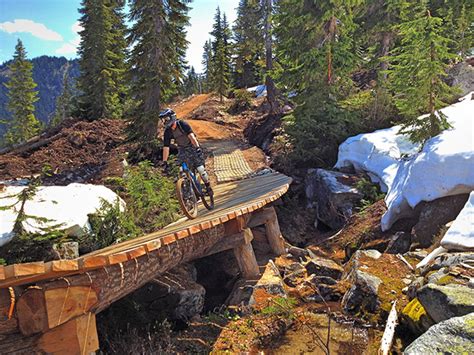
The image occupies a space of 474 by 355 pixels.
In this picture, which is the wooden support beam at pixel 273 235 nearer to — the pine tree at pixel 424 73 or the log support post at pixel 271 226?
the log support post at pixel 271 226

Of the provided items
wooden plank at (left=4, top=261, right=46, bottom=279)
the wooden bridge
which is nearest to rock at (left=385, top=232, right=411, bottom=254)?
the wooden bridge

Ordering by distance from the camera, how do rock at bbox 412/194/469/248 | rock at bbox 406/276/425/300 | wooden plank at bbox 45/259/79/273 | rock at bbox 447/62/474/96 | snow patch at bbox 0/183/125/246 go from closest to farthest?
wooden plank at bbox 45/259/79/273, rock at bbox 406/276/425/300, snow patch at bbox 0/183/125/246, rock at bbox 412/194/469/248, rock at bbox 447/62/474/96

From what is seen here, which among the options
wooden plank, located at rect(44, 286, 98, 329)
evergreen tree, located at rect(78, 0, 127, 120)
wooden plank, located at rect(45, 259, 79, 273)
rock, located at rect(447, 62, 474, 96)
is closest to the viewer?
wooden plank, located at rect(45, 259, 79, 273)

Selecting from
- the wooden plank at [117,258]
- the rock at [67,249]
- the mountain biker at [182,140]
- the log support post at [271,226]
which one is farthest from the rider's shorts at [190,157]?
the wooden plank at [117,258]

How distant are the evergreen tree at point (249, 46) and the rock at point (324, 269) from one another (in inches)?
825

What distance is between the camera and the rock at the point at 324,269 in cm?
855

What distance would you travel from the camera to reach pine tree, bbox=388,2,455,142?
10008 millimetres

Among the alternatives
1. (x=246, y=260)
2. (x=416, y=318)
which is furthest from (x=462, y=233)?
(x=246, y=260)

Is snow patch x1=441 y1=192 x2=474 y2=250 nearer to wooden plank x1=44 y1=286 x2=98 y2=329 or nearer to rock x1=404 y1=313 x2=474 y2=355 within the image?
rock x1=404 y1=313 x2=474 y2=355

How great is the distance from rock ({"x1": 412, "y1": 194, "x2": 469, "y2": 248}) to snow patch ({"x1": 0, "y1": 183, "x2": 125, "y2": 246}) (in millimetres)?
8135

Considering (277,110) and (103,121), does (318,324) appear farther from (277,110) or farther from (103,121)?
(103,121)

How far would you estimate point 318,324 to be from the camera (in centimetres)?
659

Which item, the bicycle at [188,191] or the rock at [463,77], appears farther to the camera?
the rock at [463,77]

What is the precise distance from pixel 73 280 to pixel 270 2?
29.3 metres
